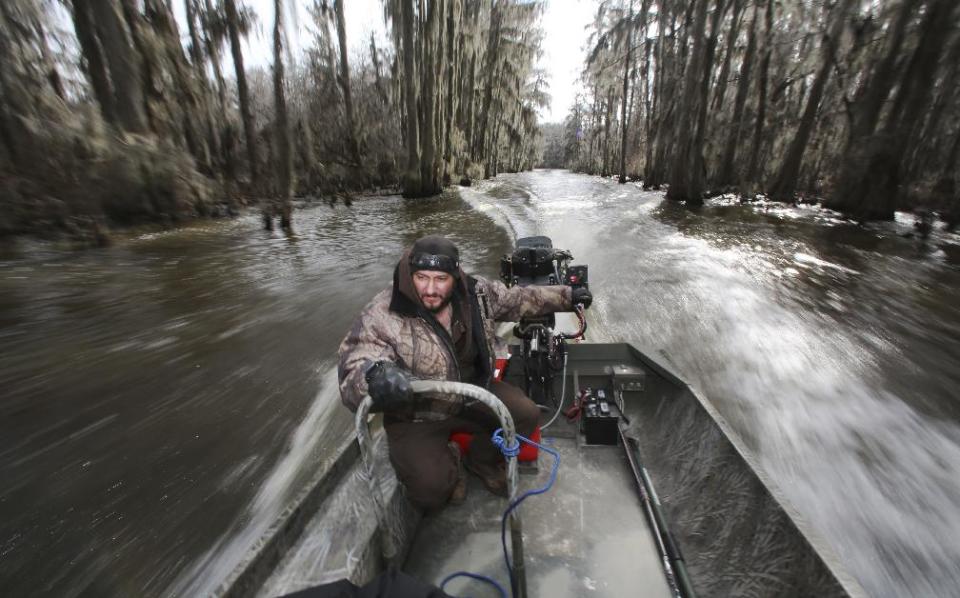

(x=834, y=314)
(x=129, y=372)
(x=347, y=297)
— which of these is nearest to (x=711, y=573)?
(x=129, y=372)

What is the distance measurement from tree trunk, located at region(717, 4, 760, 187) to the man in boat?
74.2 ft

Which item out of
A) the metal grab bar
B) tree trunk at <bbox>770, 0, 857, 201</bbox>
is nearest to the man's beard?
the metal grab bar

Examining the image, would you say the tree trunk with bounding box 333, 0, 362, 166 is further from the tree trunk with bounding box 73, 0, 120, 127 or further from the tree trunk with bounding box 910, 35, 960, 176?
the tree trunk with bounding box 910, 35, 960, 176

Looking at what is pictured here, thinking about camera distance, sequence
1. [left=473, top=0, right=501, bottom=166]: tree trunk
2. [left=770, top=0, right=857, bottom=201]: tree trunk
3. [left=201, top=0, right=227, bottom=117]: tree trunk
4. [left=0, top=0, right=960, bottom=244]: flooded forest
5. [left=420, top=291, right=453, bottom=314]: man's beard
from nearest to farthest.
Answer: [left=420, top=291, right=453, bottom=314]: man's beard < [left=0, top=0, right=960, bottom=244]: flooded forest < [left=770, top=0, right=857, bottom=201]: tree trunk < [left=201, top=0, right=227, bottom=117]: tree trunk < [left=473, top=0, right=501, bottom=166]: tree trunk

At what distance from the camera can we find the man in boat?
8.12 ft

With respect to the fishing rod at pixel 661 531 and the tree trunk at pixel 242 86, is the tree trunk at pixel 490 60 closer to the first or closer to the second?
the tree trunk at pixel 242 86

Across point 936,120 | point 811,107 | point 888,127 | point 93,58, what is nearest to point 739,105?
point 811,107

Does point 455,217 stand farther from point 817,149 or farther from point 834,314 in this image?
point 817,149

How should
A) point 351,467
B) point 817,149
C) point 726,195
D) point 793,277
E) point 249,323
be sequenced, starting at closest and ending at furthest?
point 351,467, point 249,323, point 793,277, point 726,195, point 817,149

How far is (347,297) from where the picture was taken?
8273 millimetres

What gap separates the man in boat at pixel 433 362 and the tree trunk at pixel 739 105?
22.6 m

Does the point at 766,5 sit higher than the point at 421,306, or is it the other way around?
the point at 766,5

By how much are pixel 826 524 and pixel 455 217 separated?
1554 cm

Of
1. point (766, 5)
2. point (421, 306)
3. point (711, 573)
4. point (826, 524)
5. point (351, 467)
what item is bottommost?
point (826, 524)
